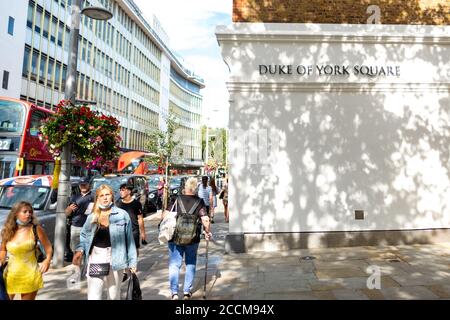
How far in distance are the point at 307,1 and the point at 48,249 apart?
793 cm

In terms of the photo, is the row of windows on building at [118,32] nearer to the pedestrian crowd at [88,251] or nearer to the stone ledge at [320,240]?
the stone ledge at [320,240]

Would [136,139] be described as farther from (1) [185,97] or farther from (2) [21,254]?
(2) [21,254]

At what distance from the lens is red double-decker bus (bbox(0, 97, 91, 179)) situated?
39.2ft

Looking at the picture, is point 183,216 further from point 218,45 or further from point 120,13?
point 120,13

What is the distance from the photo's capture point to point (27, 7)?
94.6 feet

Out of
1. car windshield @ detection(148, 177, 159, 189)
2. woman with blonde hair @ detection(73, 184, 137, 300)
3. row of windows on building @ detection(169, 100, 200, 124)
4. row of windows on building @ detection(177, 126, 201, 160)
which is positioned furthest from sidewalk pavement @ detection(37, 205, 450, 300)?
row of windows on building @ detection(177, 126, 201, 160)

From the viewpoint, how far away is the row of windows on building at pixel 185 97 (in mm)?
74681

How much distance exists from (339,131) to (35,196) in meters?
7.24

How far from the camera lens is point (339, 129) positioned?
8.52m

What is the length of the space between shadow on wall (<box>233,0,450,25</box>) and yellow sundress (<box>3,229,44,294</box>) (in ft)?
22.7

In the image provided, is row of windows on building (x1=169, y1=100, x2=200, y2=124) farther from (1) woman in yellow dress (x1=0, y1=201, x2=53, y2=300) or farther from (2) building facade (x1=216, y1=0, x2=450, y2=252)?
(1) woman in yellow dress (x1=0, y1=201, x2=53, y2=300)

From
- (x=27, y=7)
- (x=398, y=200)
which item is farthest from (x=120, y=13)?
(x=398, y=200)

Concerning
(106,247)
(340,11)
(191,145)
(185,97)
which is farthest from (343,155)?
(191,145)

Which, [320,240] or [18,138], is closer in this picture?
[320,240]
